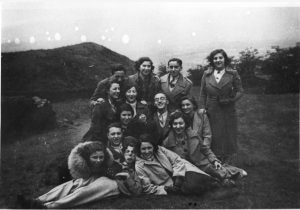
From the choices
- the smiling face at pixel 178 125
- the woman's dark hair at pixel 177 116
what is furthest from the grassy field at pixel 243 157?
the smiling face at pixel 178 125

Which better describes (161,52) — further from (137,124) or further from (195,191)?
(195,191)

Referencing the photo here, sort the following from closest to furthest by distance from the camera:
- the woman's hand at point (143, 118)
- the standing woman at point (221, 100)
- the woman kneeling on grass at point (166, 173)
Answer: the woman kneeling on grass at point (166, 173) → the woman's hand at point (143, 118) → the standing woman at point (221, 100)

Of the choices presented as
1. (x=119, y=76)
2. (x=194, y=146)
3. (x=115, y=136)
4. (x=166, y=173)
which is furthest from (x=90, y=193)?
(x=119, y=76)

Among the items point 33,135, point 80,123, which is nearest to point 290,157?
point 80,123

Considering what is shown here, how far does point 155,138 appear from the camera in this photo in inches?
222

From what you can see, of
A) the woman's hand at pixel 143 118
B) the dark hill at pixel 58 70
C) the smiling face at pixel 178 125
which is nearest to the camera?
the smiling face at pixel 178 125

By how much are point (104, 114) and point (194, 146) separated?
1.52m

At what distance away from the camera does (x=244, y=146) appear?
5918 millimetres

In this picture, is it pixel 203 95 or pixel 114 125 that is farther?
pixel 203 95

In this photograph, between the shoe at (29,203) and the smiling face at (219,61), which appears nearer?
the shoe at (29,203)

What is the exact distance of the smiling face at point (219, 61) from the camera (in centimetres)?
588

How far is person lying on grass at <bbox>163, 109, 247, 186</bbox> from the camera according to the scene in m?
5.60

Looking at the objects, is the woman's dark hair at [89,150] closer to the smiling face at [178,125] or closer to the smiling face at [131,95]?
the smiling face at [131,95]

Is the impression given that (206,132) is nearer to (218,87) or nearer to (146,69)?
(218,87)
